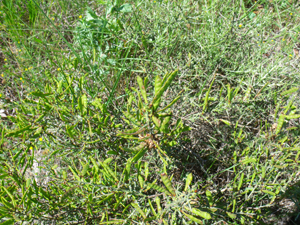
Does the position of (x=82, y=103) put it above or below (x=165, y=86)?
below

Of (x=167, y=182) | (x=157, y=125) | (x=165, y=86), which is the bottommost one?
(x=167, y=182)

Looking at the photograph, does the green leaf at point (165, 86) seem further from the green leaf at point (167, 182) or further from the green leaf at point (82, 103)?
the green leaf at point (82, 103)

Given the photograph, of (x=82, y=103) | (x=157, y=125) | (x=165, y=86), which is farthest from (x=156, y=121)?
(x=82, y=103)

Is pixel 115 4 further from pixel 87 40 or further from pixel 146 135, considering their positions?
pixel 146 135

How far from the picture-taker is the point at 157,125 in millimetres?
939

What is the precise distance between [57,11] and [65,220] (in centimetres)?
241

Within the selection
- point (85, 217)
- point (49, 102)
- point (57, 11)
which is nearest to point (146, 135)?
point (49, 102)

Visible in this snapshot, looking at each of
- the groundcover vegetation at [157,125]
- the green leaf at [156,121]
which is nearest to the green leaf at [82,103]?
the groundcover vegetation at [157,125]

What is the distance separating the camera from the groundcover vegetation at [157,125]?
120 cm

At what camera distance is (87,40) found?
84.4 inches

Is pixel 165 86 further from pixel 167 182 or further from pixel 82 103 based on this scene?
pixel 82 103

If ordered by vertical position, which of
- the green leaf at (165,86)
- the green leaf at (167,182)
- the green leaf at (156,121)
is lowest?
the green leaf at (167,182)

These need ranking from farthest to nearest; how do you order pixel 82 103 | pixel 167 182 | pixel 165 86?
pixel 82 103 < pixel 167 182 < pixel 165 86

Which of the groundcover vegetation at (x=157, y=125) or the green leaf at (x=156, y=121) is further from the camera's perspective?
the groundcover vegetation at (x=157, y=125)
